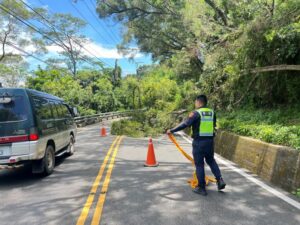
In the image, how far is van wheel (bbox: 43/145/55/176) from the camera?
26.3ft

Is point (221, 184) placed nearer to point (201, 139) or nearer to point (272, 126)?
point (201, 139)

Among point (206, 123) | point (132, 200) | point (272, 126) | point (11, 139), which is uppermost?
point (206, 123)

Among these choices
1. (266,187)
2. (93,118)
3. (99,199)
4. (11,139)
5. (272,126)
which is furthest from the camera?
(93,118)

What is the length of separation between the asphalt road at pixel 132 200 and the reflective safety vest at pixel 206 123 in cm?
119

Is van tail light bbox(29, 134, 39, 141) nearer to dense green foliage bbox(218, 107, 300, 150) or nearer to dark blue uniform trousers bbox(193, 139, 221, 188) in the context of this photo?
dark blue uniform trousers bbox(193, 139, 221, 188)

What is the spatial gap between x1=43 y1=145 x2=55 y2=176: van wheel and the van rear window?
4.22ft

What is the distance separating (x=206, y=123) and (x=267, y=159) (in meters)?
2.27

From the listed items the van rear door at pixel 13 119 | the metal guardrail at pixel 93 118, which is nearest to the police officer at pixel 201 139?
the van rear door at pixel 13 119

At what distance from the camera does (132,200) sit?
19.2ft

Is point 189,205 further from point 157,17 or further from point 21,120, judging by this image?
point 157,17

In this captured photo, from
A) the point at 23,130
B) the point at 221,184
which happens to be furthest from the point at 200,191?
the point at 23,130

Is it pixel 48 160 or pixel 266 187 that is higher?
pixel 48 160

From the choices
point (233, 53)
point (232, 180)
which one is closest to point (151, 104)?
point (233, 53)

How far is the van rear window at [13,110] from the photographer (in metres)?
7.30
